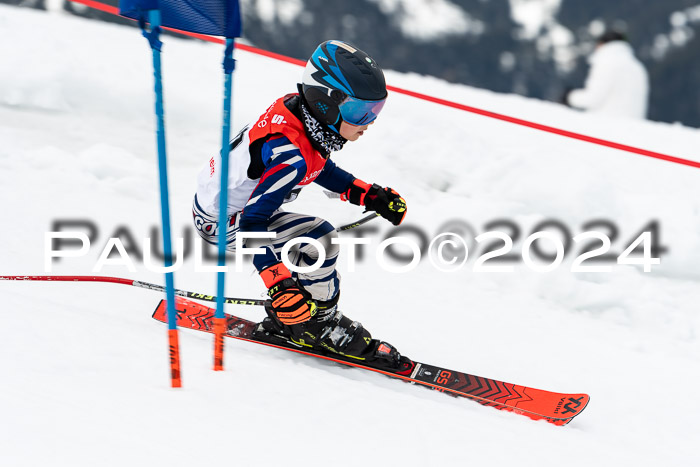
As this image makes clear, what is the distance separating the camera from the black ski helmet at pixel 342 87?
2.76 metres

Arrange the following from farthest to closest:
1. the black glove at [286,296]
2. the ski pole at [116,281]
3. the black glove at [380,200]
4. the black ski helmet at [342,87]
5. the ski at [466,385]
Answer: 1. the black glove at [380,200]
2. the ski pole at [116,281]
3. the ski at [466,385]
4. the black ski helmet at [342,87]
5. the black glove at [286,296]

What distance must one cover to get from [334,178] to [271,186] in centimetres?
75

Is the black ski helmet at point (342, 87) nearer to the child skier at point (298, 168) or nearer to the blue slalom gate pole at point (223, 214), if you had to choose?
the child skier at point (298, 168)

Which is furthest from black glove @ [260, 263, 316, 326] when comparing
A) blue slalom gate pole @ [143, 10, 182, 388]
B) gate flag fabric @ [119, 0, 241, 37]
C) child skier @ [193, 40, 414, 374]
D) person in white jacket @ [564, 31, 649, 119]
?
person in white jacket @ [564, 31, 649, 119]

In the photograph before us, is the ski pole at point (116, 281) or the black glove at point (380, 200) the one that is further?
the black glove at point (380, 200)

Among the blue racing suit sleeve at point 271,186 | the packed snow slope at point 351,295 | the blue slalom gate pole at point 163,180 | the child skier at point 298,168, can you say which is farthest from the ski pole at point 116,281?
the blue slalom gate pole at point 163,180

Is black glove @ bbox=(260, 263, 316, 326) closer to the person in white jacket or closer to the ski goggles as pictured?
the ski goggles

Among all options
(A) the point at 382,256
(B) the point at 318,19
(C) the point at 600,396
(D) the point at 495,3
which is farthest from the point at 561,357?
(D) the point at 495,3

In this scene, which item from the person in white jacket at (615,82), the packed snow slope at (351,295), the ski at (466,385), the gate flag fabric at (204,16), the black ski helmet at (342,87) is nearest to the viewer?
the packed snow slope at (351,295)

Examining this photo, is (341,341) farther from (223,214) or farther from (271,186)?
(223,214)

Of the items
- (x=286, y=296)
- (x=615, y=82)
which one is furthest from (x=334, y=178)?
(x=615, y=82)

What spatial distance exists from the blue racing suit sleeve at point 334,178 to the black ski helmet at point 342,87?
0.56 metres

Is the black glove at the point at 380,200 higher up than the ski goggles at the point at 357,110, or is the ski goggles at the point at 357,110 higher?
the ski goggles at the point at 357,110

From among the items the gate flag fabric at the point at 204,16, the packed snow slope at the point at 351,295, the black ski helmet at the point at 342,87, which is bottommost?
the packed snow slope at the point at 351,295
